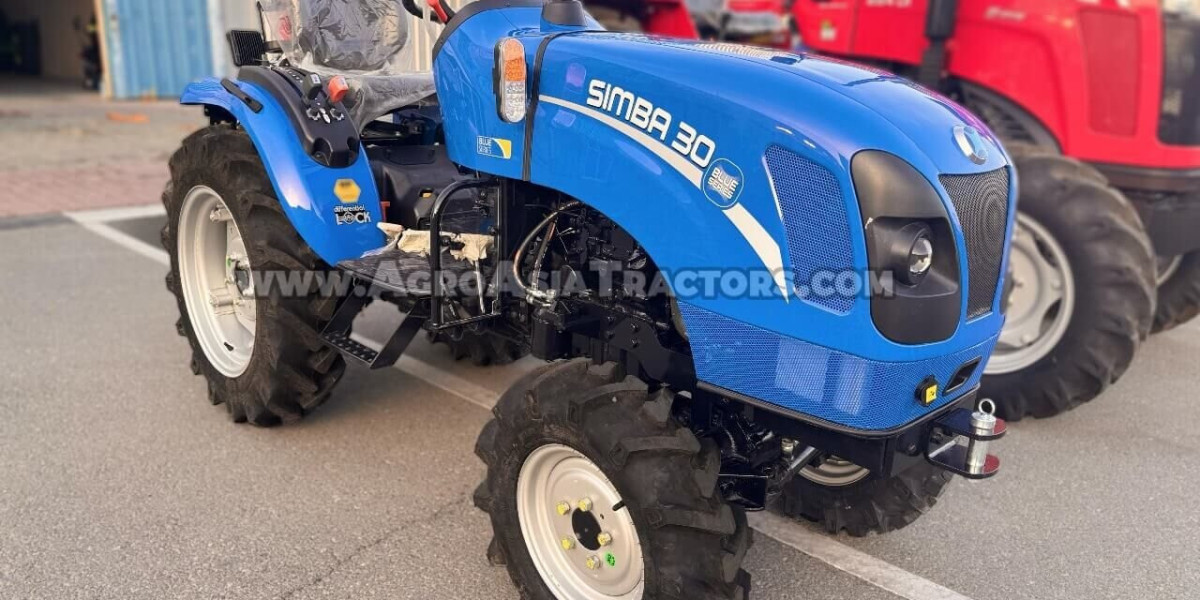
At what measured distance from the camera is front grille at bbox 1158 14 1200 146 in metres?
3.85

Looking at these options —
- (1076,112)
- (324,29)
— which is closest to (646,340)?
(324,29)

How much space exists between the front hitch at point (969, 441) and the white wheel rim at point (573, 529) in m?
0.81

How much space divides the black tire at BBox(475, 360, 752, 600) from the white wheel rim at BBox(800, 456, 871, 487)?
737 mm

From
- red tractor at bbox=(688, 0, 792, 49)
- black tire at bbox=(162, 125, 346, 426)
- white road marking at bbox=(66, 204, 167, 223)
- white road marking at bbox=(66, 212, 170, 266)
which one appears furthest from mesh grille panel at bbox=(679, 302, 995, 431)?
white road marking at bbox=(66, 204, 167, 223)

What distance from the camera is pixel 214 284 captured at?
3785mm

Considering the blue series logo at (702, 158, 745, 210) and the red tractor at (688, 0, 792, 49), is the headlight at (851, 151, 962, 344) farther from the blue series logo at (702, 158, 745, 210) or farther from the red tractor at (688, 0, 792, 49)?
the red tractor at (688, 0, 792, 49)

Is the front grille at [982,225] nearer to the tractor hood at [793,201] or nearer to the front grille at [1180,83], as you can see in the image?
the tractor hood at [793,201]

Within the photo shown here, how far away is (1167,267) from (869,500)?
2.96 metres

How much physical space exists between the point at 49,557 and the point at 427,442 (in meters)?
1.31

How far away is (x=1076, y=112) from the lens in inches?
160

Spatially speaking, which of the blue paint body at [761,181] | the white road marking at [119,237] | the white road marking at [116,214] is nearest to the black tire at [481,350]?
the blue paint body at [761,181]

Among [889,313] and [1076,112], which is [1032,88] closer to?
[1076,112]

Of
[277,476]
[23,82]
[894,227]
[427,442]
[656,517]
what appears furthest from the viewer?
[23,82]

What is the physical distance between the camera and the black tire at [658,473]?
80.2 inches
